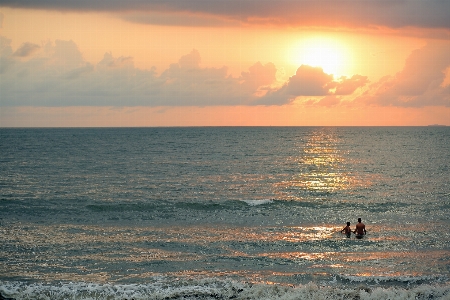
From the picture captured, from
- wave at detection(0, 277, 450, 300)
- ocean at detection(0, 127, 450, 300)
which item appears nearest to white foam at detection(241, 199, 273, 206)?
ocean at detection(0, 127, 450, 300)

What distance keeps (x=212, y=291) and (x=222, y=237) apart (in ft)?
31.0

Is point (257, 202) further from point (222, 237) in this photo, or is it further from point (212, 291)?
point (212, 291)

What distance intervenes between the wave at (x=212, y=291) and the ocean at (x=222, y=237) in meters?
0.05

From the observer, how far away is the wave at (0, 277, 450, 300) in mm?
21469

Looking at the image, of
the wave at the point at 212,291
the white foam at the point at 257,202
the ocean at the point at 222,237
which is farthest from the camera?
the white foam at the point at 257,202

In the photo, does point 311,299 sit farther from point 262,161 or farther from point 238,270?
point 262,161

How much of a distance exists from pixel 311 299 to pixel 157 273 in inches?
325

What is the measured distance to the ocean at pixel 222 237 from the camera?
75.4ft

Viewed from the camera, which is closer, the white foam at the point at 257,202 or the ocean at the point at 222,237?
the ocean at the point at 222,237

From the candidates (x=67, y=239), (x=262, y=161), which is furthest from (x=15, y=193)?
(x=262, y=161)

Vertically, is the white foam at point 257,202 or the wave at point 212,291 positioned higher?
the white foam at point 257,202

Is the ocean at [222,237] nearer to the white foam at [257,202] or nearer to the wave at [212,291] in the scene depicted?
the wave at [212,291]

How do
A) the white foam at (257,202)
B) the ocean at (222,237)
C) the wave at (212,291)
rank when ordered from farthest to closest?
the white foam at (257,202), the ocean at (222,237), the wave at (212,291)

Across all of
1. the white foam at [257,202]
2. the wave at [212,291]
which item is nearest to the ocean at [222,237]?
the wave at [212,291]
